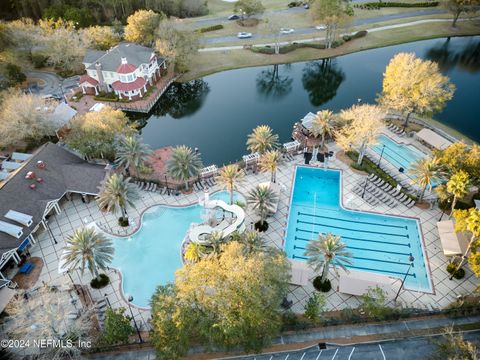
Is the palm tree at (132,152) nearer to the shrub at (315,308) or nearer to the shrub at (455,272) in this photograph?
the shrub at (315,308)

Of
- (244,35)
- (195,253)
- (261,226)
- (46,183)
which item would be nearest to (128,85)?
(46,183)

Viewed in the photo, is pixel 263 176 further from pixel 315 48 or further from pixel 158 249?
pixel 315 48

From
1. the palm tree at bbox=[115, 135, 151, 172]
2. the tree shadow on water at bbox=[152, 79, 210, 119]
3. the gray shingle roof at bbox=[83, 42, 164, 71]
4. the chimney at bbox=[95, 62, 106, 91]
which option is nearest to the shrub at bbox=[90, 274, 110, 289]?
the palm tree at bbox=[115, 135, 151, 172]

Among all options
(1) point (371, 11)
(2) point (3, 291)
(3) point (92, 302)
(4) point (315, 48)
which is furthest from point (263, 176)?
(1) point (371, 11)

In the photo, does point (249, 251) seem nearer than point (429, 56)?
Yes

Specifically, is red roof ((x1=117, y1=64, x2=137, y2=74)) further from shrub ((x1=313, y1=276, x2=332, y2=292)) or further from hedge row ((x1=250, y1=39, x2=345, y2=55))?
shrub ((x1=313, y1=276, x2=332, y2=292))

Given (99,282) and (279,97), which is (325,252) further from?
(279,97)
